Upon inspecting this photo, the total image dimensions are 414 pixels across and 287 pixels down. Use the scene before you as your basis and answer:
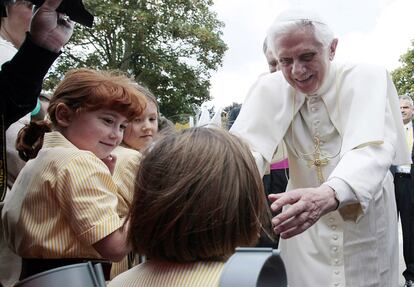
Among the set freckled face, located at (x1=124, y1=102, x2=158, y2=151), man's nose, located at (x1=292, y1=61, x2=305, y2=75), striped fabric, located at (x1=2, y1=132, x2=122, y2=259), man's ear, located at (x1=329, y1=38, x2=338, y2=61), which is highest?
man's ear, located at (x1=329, y1=38, x2=338, y2=61)

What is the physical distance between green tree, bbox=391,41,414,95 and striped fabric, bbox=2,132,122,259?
47.8 m

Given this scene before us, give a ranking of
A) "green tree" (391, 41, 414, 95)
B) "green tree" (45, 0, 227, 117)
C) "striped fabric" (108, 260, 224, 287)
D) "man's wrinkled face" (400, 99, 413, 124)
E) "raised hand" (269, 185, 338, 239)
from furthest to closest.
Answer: "green tree" (391, 41, 414, 95)
"green tree" (45, 0, 227, 117)
"man's wrinkled face" (400, 99, 413, 124)
"raised hand" (269, 185, 338, 239)
"striped fabric" (108, 260, 224, 287)

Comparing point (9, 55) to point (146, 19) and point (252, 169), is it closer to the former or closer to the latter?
point (252, 169)

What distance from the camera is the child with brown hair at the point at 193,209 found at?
1423mm

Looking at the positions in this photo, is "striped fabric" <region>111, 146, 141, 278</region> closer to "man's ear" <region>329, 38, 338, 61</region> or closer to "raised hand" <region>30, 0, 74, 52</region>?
"raised hand" <region>30, 0, 74, 52</region>

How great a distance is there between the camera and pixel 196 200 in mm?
1430

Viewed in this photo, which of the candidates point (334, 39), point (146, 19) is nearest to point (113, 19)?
point (146, 19)

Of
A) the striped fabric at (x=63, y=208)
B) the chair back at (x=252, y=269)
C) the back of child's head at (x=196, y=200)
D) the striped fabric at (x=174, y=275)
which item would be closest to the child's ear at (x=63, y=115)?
the striped fabric at (x=63, y=208)

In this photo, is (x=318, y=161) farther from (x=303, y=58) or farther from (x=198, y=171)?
(x=198, y=171)

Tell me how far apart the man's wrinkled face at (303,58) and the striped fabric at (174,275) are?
1304 millimetres

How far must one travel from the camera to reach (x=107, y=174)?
2.07 metres

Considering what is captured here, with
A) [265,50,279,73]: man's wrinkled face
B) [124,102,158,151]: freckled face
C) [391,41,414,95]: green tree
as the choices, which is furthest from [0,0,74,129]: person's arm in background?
[391,41,414,95]: green tree

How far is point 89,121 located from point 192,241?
1072 mm

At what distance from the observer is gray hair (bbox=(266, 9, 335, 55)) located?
2.49m
